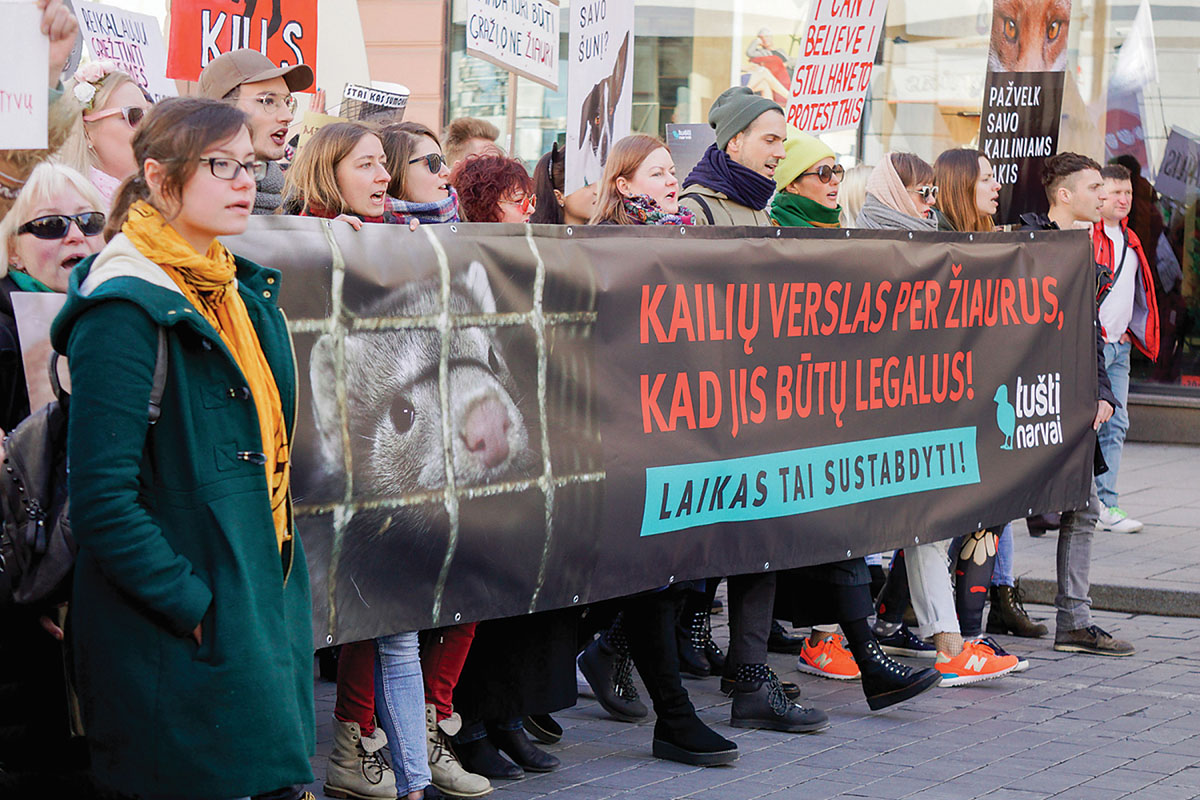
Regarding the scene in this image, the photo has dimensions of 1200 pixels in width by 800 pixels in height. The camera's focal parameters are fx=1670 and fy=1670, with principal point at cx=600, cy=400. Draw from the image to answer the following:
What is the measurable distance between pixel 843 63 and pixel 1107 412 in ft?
9.09

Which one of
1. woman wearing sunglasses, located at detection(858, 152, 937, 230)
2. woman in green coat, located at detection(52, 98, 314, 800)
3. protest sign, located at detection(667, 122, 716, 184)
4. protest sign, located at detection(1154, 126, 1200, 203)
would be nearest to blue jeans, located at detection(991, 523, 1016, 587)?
woman wearing sunglasses, located at detection(858, 152, 937, 230)

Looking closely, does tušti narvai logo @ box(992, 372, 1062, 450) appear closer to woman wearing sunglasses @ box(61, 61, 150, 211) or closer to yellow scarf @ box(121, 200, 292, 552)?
woman wearing sunglasses @ box(61, 61, 150, 211)

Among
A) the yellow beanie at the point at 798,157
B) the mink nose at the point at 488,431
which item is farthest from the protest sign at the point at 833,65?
the mink nose at the point at 488,431

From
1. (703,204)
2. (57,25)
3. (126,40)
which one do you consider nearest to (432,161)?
(57,25)

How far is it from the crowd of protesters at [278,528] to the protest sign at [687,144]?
131 centimetres

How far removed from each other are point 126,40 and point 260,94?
2.76 meters

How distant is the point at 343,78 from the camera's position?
404 inches

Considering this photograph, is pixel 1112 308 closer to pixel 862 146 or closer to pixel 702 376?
pixel 702 376

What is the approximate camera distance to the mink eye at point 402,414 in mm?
4516

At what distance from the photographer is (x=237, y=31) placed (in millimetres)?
7488

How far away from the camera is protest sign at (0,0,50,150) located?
4.49m

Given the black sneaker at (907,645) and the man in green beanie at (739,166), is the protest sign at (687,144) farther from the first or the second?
the black sneaker at (907,645)

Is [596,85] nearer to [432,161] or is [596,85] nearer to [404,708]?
[432,161]

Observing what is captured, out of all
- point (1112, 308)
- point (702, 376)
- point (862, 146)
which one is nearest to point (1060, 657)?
point (702, 376)
